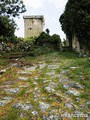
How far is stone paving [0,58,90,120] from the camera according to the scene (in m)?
8.59

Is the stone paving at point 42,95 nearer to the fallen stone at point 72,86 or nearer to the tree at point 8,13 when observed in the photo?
the fallen stone at point 72,86

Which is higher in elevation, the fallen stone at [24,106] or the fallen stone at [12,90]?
the fallen stone at [12,90]

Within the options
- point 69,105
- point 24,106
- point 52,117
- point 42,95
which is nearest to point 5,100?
point 24,106

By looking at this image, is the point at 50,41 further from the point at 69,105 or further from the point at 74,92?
the point at 69,105

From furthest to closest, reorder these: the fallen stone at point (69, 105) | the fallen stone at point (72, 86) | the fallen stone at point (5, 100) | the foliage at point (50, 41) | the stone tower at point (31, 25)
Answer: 1. the stone tower at point (31, 25)
2. the foliage at point (50, 41)
3. the fallen stone at point (72, 86)
4. the fallen stone at point (5, 100)
5. the fallen stone at point (69, 105)

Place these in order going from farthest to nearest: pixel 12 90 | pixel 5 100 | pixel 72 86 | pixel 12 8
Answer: pixel 12 8
pixel 72 86
pixel 12 90
pixel 5 100

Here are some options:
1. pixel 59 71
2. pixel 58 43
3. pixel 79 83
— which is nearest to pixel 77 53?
pixel 58 43

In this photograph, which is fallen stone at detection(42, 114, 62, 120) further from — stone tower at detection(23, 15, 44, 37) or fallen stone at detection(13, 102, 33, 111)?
stone tower at detection(23, 15, 44, 37)

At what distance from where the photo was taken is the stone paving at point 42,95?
8.59 metres

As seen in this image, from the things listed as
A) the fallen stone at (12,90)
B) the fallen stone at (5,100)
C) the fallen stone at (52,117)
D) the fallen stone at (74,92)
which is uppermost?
the fallen stone at (12,90)

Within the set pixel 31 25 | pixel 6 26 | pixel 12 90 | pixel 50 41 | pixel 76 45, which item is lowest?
pixel 12 90

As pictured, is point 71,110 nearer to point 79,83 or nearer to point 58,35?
point 79,83

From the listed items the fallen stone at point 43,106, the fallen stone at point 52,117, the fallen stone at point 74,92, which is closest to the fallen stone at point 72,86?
the fallen stone at point 74,92

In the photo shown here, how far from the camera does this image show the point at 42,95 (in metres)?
9.96
